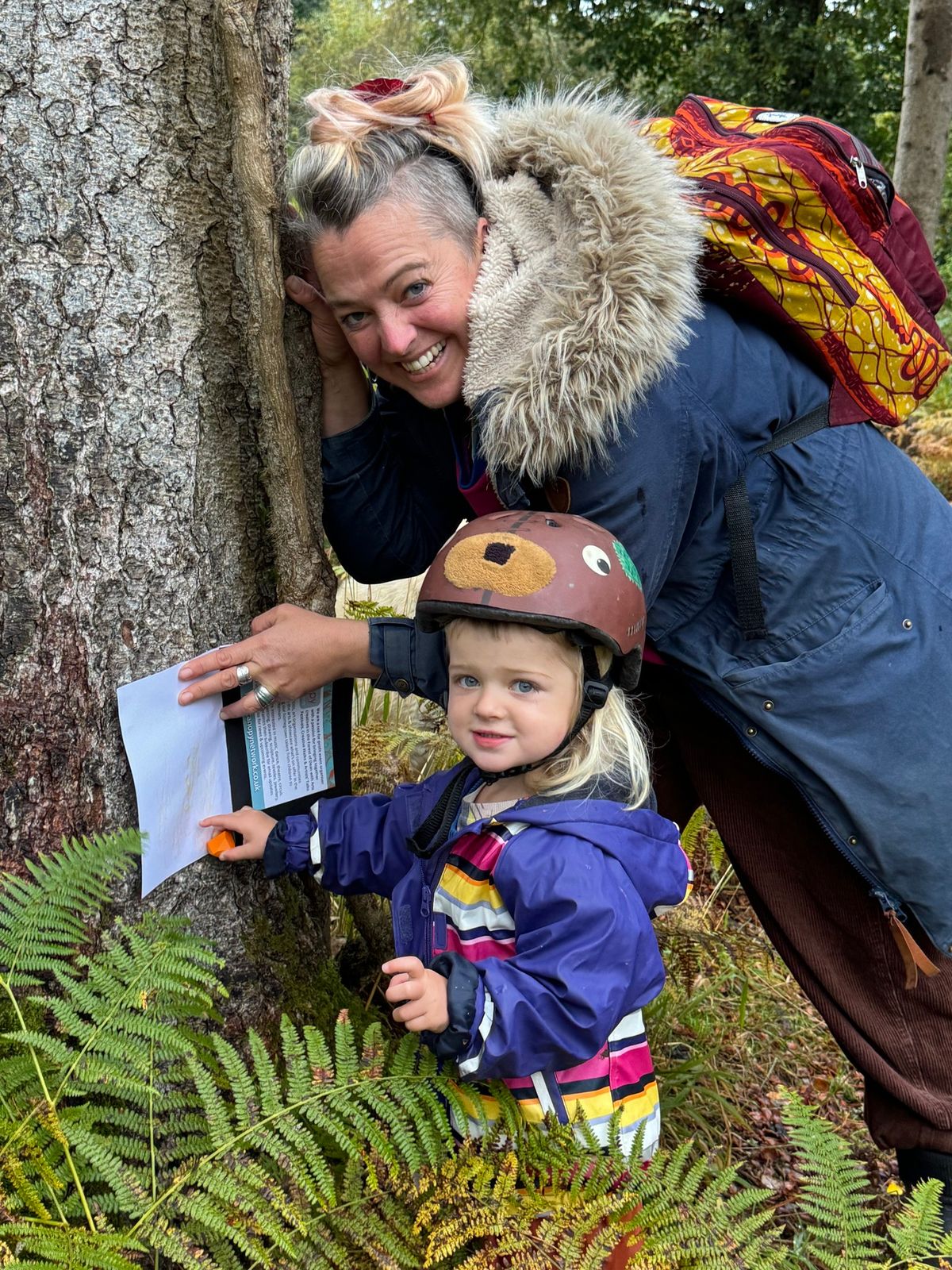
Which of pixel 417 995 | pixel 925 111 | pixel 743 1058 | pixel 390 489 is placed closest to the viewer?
pixel 417 995

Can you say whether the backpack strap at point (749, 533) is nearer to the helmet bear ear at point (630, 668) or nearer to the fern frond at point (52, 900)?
the helmet bear ear at point (630, 668)

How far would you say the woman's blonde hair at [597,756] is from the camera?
2.44 metres

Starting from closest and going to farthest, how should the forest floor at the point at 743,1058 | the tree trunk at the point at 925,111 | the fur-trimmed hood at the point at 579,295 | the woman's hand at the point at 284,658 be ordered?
the fur-trimmed hood at the point at 579,295 → the woman's hand at the point at 284,658 → the forest floor at the point at 743,1058 → the tree trunk at the point at 925,111

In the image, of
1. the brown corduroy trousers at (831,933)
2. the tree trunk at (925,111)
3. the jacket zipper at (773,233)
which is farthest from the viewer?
the tree trunk at (925,111)

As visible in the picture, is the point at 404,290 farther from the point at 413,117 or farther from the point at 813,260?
the point at 813,260

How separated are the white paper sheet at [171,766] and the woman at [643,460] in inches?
3.2

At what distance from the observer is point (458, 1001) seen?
81.0 inches

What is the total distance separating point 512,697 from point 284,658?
56cm

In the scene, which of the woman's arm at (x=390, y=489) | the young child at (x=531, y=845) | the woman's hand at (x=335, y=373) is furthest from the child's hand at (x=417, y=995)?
the woman's hand at (x=335, y=373)

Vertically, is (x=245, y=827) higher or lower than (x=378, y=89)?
lower

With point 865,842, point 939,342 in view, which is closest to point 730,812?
point 865,842

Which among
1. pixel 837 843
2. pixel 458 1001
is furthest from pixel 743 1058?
pixel 458 1001

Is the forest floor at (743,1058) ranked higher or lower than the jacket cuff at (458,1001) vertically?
lower

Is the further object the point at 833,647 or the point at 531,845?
the point at 833,647
